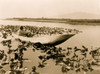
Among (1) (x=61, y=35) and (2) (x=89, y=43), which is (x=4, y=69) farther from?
(2) (x=89, y=43)

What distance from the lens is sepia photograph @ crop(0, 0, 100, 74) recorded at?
3.08ft

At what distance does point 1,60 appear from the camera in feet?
3.05

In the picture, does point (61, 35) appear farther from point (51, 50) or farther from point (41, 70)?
point (41, 70)

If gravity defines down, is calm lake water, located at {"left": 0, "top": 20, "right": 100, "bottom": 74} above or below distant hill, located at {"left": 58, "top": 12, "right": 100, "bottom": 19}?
below

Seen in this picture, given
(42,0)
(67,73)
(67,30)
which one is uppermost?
(42,0)

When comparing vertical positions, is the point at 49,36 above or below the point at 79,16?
below

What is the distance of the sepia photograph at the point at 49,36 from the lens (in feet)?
3.08

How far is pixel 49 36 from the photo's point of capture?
0.97 metres

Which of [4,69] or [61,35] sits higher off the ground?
[61,35]

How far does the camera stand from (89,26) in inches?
38.9

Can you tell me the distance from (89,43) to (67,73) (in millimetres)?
214

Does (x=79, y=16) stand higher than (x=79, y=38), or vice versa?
(x=79, y=16)

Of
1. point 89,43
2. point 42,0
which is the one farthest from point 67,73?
point 42,0

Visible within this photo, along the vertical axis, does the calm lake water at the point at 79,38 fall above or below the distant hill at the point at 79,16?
below
